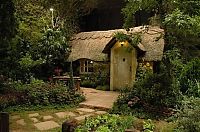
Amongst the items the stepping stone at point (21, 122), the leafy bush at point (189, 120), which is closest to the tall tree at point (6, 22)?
the stepping stone at point (21, 122)

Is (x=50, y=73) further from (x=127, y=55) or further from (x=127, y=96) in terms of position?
(x=127, y=96)

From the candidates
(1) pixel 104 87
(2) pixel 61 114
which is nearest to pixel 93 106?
(2) pixel 61 114

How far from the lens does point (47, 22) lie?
699 inches

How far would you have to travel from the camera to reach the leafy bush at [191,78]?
10031 millimetres

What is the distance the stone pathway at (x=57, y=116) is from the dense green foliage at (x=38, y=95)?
0.67m

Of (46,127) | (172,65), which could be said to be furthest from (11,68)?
(172,65)

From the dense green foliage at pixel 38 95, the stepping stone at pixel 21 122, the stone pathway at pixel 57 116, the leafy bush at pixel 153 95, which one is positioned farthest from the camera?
the dense green foliage at pixel 38 95

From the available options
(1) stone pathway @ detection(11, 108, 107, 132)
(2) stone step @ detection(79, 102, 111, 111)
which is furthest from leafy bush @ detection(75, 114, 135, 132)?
(2) stone step @ detection(79, 102, 111, 111)

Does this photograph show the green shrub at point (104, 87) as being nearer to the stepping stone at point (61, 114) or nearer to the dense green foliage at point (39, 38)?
the dense green foliage at point (39, 38)

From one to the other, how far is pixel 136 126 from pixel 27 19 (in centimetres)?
1100

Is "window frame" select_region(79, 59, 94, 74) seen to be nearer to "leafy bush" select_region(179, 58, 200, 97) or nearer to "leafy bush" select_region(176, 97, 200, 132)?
"leafy bush" select_region(179, 58, 200, 97)

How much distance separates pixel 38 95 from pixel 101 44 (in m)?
6.64

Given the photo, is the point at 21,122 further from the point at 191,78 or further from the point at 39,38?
the point at 39,38

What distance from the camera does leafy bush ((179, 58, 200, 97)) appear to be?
32.9 ft
